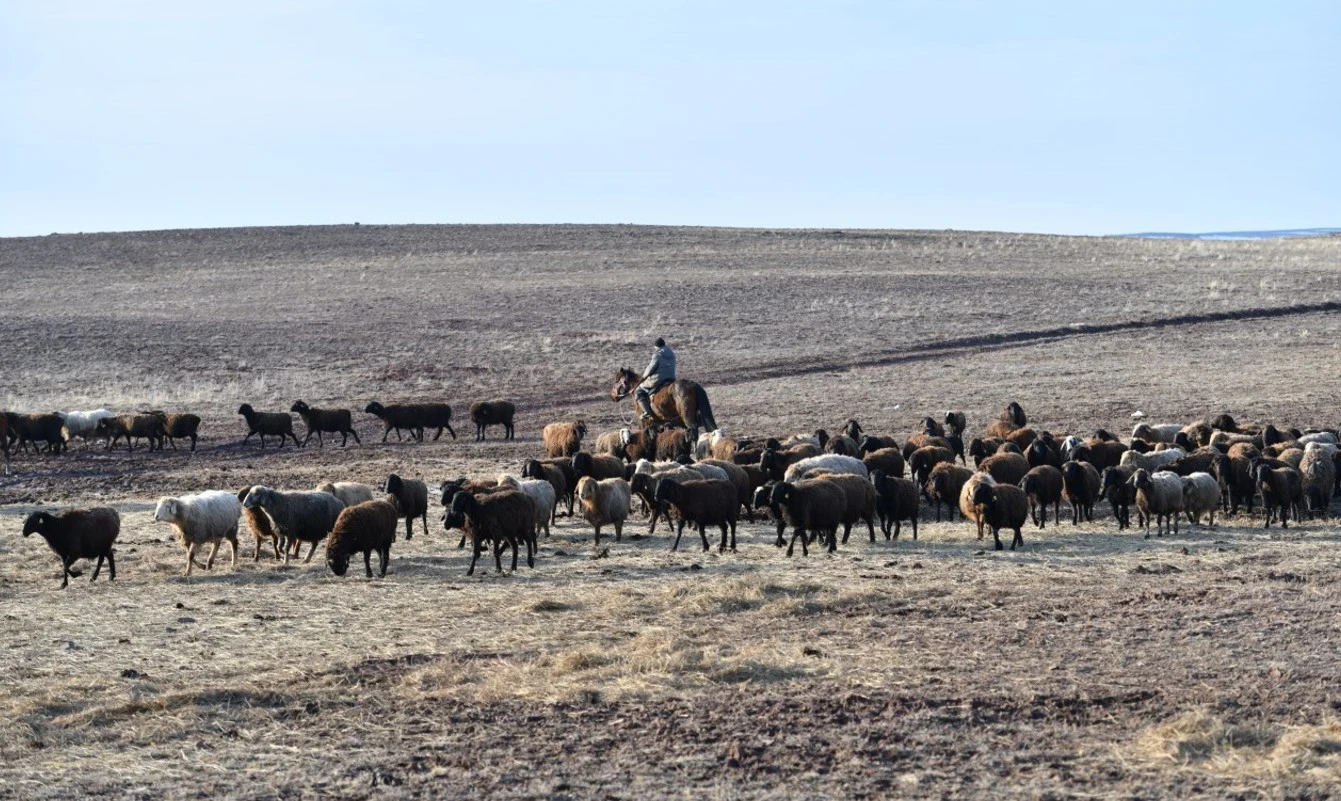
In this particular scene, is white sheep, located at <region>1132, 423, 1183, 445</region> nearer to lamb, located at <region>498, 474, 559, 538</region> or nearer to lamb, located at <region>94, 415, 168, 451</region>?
lamb, located at <region>498, 474, 559, 538</region>

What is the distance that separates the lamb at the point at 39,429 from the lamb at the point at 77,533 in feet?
53.7

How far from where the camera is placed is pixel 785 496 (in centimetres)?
1647

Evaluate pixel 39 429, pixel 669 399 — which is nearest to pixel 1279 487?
pixel 669 399

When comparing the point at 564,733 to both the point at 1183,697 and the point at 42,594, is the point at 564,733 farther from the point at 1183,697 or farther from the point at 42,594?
the point at 42,594

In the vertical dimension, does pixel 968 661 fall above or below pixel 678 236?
below

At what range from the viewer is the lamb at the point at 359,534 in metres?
15.2

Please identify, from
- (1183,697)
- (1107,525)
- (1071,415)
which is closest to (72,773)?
(1183,697)

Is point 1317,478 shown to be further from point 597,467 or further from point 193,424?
point 193,424

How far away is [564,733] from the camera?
9.59 m

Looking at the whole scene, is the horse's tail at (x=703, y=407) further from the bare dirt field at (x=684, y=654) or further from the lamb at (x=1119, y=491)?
the lamb at (x=1119, y=491)

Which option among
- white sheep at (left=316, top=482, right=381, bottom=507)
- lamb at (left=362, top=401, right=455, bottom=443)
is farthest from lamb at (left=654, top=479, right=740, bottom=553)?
lamb at (left=362, top=401, right=455, bottom=443)

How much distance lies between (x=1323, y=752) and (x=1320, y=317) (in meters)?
44.1

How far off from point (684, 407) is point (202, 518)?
37.6 ft

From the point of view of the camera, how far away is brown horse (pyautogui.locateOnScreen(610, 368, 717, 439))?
2609 cm
